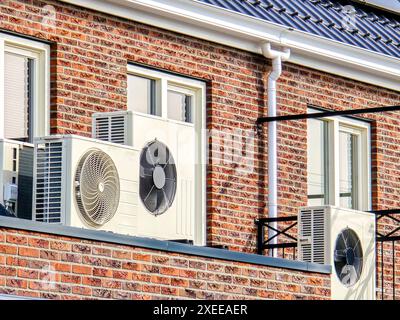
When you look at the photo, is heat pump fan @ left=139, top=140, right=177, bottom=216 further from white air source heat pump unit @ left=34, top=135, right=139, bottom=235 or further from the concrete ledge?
the concrete ledge

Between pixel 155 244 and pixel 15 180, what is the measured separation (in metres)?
1.75

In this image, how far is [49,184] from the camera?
16.4m

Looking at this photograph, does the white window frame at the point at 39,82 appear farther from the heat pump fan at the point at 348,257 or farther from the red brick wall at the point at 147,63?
the heat pump fan at the point at 348,257

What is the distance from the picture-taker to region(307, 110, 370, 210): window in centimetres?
2259

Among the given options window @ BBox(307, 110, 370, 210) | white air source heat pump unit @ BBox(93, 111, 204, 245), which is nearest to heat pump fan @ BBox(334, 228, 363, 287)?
white air source heat pump unit @ BBox(93, 111, 204, 245)

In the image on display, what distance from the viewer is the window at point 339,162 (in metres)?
22.6

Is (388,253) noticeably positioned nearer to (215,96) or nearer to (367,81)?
(367,81)

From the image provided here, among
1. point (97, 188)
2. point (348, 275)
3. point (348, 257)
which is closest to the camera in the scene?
point (97, 188)

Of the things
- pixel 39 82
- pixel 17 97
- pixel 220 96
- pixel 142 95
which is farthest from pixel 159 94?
pixel 17 97

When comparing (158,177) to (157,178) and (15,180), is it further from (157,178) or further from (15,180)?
(15,180)

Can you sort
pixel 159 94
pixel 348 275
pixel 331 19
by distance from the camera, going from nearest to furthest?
1. pixel 348 275
2. pixel 159 94
3. pixel 331 19

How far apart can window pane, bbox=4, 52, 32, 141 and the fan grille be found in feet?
6.56

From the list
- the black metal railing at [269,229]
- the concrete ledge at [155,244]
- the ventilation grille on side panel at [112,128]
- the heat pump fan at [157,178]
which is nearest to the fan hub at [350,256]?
the concrete ledge at [155,244]

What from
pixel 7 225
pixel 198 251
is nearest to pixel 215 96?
pixel 198 251
